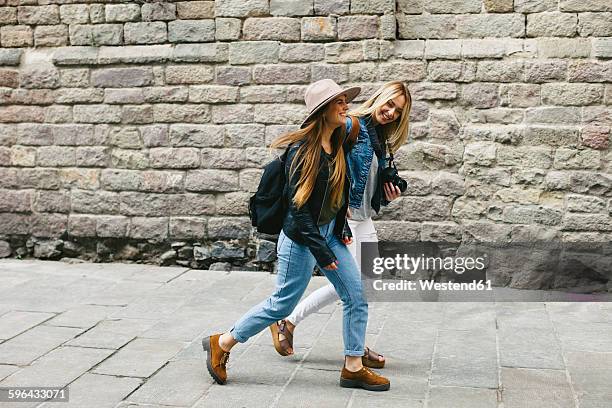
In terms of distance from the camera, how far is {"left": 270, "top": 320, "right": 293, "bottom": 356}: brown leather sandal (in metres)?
4.81

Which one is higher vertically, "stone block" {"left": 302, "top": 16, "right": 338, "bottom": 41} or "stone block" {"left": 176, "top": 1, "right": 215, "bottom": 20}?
"stone block" {"left": 176, "top": 1, "right": 215, "bottom": 20}

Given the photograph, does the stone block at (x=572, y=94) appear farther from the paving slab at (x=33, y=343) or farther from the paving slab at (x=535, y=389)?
the paving slab at (x=33, y=343)

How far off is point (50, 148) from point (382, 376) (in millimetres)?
4514

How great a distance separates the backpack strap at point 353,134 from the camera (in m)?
4.45

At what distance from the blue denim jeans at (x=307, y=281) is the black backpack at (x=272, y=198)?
4.9 inches

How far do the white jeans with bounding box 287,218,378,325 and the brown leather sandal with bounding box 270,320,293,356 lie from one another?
0.26 ft

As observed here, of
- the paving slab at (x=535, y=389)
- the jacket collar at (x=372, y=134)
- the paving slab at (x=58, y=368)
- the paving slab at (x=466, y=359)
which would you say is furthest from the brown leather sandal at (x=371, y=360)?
the paving slab at (x=58, y=368)

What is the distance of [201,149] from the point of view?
7.33 metres

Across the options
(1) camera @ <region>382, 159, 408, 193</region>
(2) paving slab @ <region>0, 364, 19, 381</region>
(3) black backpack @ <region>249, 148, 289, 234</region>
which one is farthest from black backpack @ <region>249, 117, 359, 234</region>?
(2) paving slab @ <region>0, 364, 19, 381</region>

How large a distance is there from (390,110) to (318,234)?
3.14 ft

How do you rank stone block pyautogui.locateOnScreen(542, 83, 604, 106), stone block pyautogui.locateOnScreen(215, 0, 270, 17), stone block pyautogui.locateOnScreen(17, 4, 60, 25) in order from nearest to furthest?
stone block pyautogui.locateOnScreen(542, 83, 604, 106)
stone block pyautogui.locateOnScreen(215, 0, 270, 17)
stone block pyautogui.locateOnScreen(17, 4, 60, 25)

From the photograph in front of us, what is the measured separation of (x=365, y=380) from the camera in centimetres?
428

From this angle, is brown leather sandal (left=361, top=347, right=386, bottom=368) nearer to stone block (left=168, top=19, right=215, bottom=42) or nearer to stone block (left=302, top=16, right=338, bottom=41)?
stone block (left=302, top=16, right=338, bottom=41)

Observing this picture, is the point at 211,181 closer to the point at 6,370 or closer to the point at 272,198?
the point at 6,370
